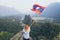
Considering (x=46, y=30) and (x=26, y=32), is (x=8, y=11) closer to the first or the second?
(x=26, y=32)

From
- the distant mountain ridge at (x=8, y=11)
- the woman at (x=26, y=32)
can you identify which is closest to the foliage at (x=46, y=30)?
the woman at (x=26, y=32)

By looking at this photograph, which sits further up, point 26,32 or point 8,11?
point 8,11

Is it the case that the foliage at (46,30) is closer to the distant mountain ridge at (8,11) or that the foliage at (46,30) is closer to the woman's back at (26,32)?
the woman's back at (26,32)

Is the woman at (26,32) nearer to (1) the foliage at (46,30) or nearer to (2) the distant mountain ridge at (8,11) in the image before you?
(1) the foliage at (46,30)

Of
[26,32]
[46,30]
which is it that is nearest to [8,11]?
[26,32]

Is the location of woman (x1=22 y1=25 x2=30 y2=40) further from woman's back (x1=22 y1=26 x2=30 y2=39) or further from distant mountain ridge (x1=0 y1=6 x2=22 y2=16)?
distant mountain ridge (x1=0 y1=6 x2=22 y2=16)

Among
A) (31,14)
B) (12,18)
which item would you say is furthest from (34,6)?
(12,18)

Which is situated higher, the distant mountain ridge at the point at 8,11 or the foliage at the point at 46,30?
the distant mountain ridge at the point at 8,11

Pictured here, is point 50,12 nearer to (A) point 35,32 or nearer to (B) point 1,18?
(A) point 35,32

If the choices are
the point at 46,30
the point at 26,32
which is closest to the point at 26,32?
the point at 26,32

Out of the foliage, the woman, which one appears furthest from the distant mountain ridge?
the foliage

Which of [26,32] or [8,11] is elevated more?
[8,11]

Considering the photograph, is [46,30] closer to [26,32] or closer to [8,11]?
[26,32]

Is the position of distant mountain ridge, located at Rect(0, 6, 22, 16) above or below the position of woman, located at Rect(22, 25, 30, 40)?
above
